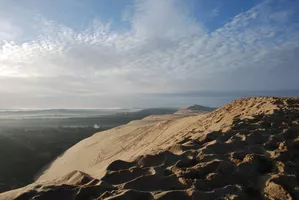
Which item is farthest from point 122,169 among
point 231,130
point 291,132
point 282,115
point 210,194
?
point 282,115

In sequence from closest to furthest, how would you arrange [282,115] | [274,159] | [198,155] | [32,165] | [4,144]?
[274,159]
[198,155]
[282,115]
[32,165]
[4,144]

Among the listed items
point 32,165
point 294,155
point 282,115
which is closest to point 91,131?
point 32,165

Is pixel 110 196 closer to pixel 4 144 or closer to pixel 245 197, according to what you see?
pixel 245 197

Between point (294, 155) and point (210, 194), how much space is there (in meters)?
1.93

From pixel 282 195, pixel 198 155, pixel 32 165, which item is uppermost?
pixel 198 155

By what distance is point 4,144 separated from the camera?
1677 centimetres

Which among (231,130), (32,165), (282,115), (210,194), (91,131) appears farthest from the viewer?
(91,131)

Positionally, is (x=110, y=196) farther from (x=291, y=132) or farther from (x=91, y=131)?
(x=91, y=131)

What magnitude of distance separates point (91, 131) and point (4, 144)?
10160mm

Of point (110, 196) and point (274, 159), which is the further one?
point (274, 159)

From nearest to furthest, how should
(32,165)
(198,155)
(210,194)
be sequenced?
(210,194), (198,155), (32,165)

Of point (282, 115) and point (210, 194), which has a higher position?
point (282, 115)

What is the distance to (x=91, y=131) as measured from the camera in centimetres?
2645

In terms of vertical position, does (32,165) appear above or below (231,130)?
below
